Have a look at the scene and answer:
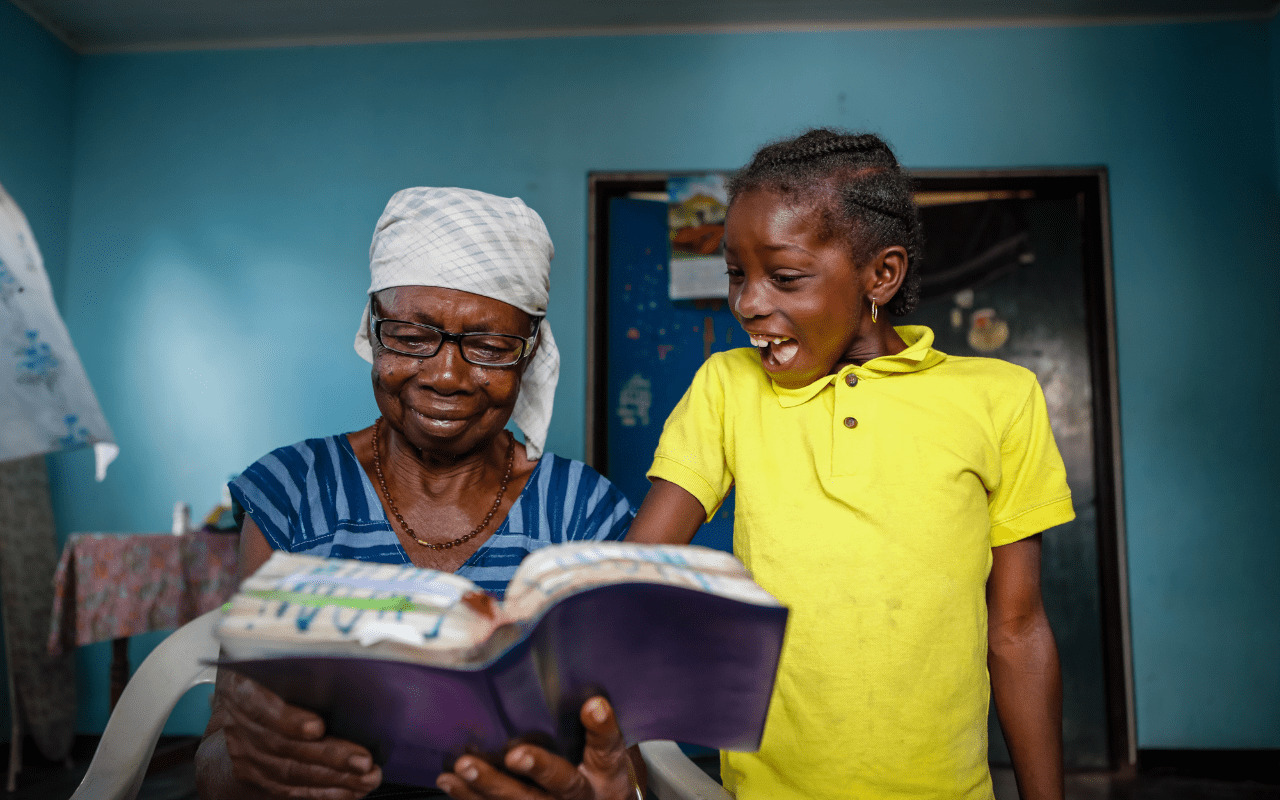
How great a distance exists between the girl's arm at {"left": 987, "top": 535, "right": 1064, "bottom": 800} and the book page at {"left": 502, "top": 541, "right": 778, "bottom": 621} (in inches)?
20.6

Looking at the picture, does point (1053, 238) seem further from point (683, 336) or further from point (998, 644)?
point (998, 644)

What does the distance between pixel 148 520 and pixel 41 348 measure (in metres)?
1.50

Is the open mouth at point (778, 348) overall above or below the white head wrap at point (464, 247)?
below

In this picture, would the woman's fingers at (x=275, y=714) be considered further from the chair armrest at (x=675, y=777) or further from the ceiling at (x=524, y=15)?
the ceiling at (x=524, y=15)

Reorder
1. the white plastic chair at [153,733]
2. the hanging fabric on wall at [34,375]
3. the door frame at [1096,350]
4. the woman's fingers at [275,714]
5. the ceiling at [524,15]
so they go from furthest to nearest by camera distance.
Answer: the ceiling at [524,15] < the door frame at [1096,350] < the hanging fabric on wall at [34,375] < the white plastic chair at [153,733] < the woman's fingers at [275,714]

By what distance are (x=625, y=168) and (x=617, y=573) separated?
361 centimetres

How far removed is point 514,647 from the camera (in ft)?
1.98

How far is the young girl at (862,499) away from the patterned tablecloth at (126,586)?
9.30ft

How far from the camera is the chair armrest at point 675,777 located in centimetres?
115

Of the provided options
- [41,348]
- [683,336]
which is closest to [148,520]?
[41,348]

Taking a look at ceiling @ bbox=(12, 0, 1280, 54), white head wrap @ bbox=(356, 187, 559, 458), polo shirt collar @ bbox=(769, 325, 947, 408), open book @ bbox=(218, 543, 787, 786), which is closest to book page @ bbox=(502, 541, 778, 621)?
open book @ bbox=(218, 543, 787, 786)

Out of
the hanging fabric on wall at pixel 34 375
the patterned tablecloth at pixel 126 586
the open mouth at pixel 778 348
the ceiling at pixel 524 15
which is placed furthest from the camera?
the ceiling at pixel 524 15

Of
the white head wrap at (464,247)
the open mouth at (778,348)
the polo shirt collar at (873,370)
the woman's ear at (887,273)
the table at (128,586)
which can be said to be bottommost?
the table at (128,586)

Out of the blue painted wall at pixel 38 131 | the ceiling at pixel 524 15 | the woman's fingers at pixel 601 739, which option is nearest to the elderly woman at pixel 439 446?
the woman's fingers at pixel 601 739
